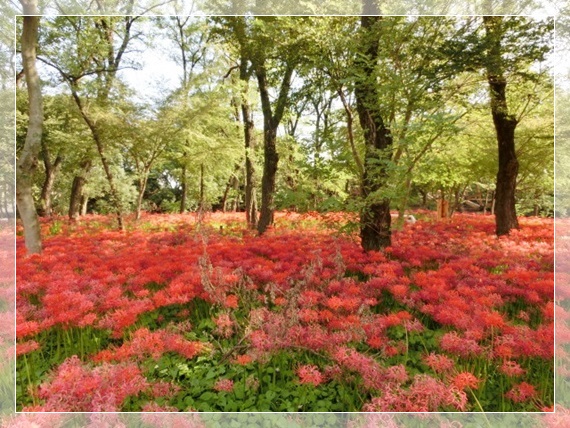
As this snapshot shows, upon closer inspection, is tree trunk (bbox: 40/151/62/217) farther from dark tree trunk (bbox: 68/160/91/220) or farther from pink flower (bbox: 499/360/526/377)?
pink flower (bbox: 499/360/526/377)

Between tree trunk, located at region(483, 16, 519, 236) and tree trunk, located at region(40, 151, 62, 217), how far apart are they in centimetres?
399

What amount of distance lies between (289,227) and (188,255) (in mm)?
1082

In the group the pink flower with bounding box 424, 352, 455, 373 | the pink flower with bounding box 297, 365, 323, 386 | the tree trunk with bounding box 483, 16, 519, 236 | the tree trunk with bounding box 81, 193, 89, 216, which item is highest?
the tree trunk with bounding box 483, 16, 519, 236

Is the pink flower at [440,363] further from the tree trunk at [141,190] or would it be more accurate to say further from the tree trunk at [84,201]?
the tree trunk at [84,201]

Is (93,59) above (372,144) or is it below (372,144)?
above

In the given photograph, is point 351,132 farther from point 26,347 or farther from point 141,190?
point 26,347

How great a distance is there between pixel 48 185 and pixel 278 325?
8.73 feet

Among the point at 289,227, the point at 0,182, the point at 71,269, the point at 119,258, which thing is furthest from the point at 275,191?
the point at 0,182

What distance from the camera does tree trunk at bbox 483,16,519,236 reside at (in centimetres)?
341

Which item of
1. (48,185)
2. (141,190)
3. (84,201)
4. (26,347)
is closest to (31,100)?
(48,185)

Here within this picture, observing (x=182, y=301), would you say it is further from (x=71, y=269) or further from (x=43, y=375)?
(x=71, y=269)

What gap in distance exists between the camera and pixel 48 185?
363cm

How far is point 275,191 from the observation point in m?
4.27

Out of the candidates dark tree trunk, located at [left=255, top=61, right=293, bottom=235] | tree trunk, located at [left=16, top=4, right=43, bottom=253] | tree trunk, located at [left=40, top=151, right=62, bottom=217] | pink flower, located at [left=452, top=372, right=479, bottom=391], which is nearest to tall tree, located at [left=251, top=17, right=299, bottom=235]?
dark tree trunk, located at [left=255, top=61, right=293, bottom=235]
